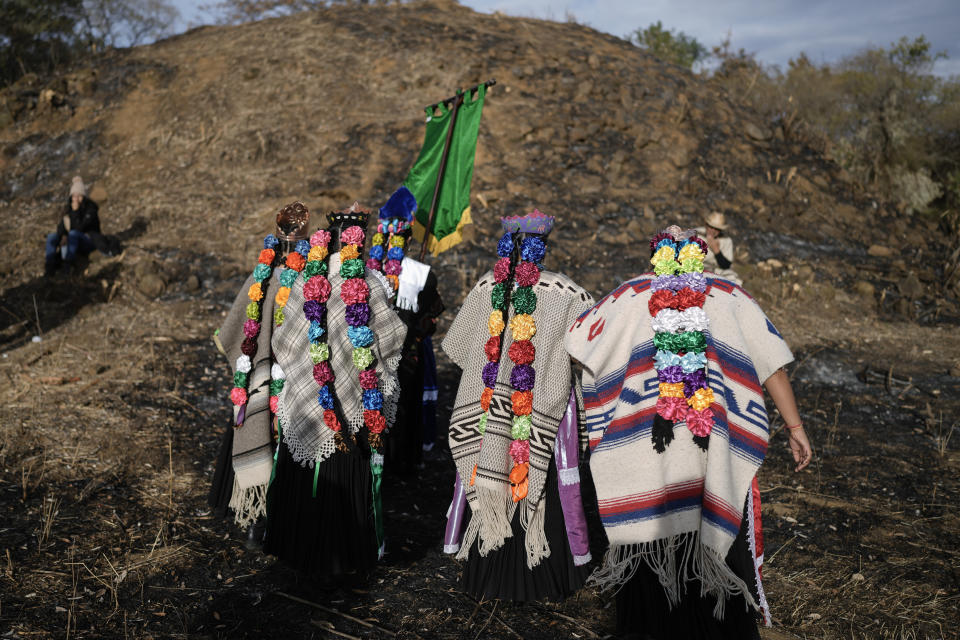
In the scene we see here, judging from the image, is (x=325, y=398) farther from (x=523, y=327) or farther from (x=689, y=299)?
(x=689, y=299)

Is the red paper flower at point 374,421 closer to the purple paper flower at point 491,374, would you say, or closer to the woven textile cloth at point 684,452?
the purple paper flower at point 491,374

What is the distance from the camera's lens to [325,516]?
406 cm

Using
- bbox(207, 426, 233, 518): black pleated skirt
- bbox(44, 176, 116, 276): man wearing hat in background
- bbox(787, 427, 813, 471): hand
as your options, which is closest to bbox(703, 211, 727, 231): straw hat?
bbox(787, 427, 813, 471): hand

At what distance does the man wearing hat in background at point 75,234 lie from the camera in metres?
10.5

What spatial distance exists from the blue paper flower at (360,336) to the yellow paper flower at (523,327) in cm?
85

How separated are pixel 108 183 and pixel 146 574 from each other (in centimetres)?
1137

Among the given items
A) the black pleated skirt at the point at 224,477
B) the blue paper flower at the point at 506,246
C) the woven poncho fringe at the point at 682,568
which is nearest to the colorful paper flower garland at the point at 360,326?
the blue paper flower at the point at 506,246

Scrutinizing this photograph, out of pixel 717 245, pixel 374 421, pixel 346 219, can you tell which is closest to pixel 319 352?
pixel 374 421

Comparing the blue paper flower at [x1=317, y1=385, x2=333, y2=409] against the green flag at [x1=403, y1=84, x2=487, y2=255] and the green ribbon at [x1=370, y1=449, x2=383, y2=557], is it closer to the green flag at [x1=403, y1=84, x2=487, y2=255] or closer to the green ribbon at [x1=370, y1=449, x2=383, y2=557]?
the green ribbon at [x1=370, y1=449, x2=383, y2=557]

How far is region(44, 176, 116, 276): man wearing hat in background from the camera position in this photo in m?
10.5

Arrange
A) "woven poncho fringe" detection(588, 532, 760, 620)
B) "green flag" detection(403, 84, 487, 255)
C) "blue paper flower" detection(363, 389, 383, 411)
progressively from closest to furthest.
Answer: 1. "woven poncho fringe" detection(588, 532, 760, 620)
2. "blue paper flower" detection(363, 389, 383, 411)
3. "green flag" detection(403, 84, 487, 255)

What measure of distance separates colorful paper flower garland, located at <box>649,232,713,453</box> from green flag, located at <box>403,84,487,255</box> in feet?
10.4

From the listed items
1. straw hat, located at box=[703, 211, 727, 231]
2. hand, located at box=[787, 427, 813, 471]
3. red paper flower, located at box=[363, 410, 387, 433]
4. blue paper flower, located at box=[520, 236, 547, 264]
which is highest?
straw hat, located at box=[703, 211, 727, 231]

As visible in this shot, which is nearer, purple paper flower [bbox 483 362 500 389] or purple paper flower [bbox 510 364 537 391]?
purple paper flower [bbox 510 364 537 391]
